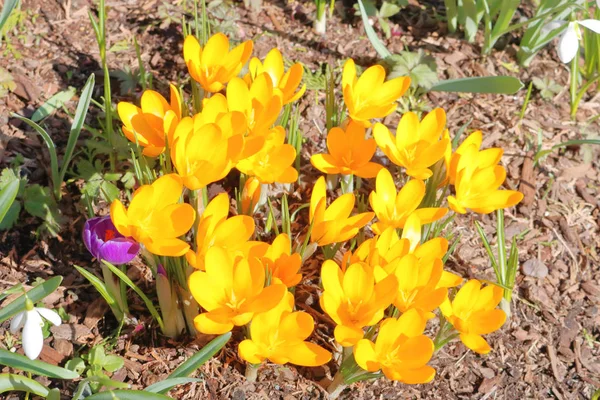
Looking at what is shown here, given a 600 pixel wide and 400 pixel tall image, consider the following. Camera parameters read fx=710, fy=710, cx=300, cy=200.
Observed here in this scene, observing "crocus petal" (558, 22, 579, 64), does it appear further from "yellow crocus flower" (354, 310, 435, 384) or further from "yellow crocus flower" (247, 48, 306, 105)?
"yellow crocus flower" (354, 310, 435, 384)

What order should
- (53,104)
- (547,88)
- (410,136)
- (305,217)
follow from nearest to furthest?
1. (410,136)
2. (305,217)
3. (53,104)
4. (547,88)

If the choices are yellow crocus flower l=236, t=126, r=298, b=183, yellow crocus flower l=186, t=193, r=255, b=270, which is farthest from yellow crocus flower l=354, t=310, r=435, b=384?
yellow crocus flower l=236, t=126, r=298, b=183

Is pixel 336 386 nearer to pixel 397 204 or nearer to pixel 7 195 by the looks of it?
pixel 397 204

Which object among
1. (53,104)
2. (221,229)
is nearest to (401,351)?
(221,229)

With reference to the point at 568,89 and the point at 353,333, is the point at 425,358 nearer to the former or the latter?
the point at 353,333

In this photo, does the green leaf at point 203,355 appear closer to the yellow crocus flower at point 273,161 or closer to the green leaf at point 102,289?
the green leaf at point 102,289

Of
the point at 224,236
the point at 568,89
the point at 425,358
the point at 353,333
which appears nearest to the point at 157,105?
the point at 224,236
